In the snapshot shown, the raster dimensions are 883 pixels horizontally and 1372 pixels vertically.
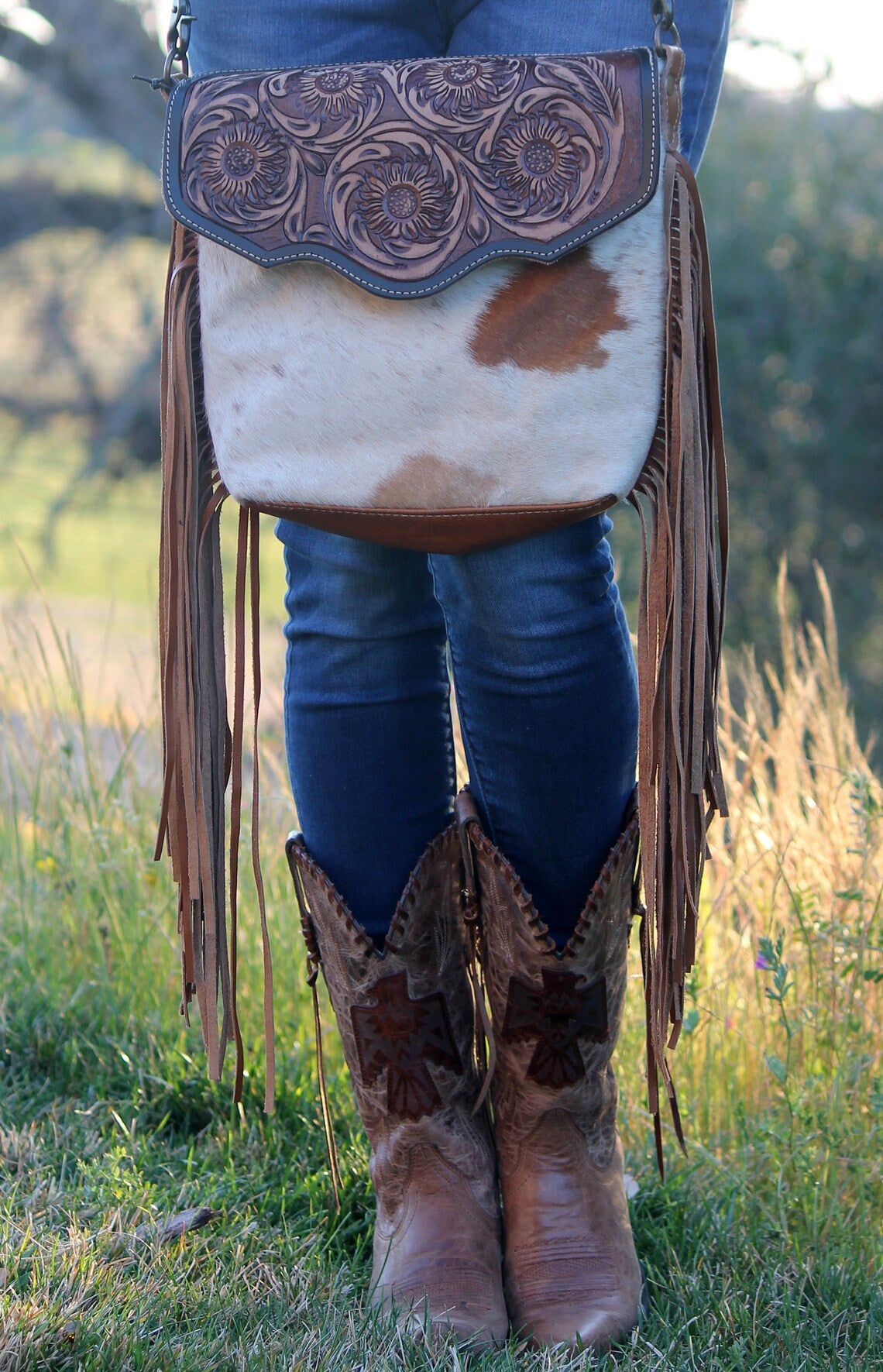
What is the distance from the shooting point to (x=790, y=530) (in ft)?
18.1

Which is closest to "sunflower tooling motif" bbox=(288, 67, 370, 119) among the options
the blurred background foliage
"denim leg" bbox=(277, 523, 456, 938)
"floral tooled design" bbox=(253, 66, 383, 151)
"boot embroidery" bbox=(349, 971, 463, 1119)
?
"floral tooled design" bbox=(253, 66, 383, 151)

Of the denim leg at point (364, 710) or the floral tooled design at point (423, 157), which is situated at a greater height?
the floral tooled design at point (423, 157)

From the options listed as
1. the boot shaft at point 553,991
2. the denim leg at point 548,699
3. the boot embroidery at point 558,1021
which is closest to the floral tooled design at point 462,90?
the denim leg at point 548,699

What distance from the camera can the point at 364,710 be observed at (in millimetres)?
1176

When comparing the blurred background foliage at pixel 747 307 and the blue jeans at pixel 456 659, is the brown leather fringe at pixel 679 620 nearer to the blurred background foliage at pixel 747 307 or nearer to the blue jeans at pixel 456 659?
the blue jeans at pixel 456 659

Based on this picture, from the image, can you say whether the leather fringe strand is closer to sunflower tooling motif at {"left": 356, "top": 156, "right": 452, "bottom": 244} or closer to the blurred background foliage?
sunflower tooling motif at {"left": 356, "top": 156, "right": 452, "bottom": 244}

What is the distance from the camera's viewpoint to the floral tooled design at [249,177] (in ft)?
3.33

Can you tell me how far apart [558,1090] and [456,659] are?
416 mm

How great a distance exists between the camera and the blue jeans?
1090 millimetres

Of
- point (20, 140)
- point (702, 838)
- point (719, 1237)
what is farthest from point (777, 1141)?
point (20, 140)

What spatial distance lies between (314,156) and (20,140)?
5.74 metres

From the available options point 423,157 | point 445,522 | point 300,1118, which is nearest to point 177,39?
point 423,157

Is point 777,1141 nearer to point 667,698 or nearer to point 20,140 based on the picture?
point 667,698

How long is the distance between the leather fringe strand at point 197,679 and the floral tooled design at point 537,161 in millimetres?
286
